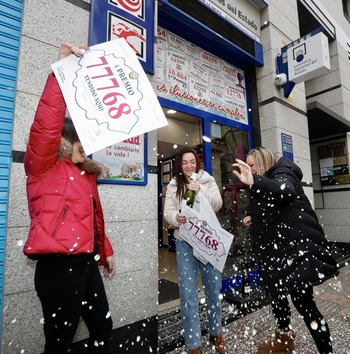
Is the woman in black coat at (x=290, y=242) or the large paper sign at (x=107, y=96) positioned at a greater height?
the large paper sign at (x=107, y=96)

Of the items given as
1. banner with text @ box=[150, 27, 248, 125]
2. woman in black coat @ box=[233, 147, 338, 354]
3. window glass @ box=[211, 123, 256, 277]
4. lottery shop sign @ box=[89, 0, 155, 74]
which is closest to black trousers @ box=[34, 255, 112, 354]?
woman in black coat @ box=[233, 147, 338, 354]

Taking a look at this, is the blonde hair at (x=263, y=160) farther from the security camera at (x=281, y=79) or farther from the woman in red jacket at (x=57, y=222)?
the security camera at (x=281, y=79)

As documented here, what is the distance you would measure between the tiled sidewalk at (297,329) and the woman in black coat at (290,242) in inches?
29.8

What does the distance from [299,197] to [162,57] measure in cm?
312

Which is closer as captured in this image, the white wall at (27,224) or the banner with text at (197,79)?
the white wall at (27,224)

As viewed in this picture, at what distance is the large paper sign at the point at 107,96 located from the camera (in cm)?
150

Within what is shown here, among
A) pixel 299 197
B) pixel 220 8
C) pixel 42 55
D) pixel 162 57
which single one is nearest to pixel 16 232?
pixel 42 55

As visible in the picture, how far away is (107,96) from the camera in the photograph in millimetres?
1588

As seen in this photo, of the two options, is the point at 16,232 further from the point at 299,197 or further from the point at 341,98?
the point at 341,98

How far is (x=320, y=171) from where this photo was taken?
325 inches

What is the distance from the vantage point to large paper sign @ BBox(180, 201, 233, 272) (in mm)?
2520

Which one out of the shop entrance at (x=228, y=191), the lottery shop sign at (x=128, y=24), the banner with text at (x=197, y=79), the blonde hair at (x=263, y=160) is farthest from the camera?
the shop entrance at (x=228, y=191)

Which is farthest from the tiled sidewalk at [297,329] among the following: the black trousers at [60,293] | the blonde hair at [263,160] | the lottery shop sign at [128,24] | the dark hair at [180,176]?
the lottery shop sign at [128,24]

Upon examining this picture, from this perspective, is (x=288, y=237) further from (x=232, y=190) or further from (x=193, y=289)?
(x=232, y=190)
